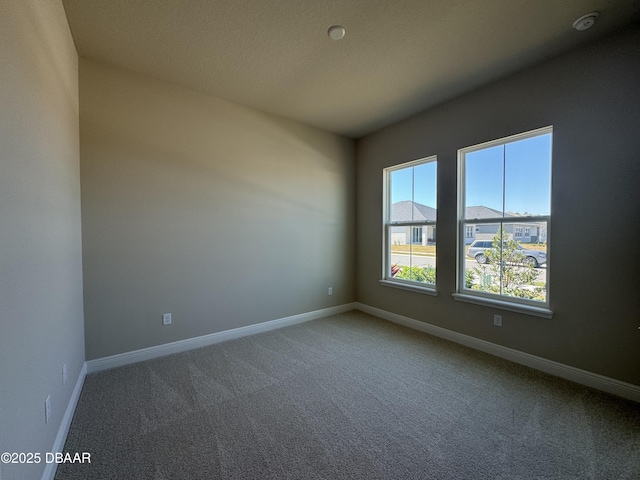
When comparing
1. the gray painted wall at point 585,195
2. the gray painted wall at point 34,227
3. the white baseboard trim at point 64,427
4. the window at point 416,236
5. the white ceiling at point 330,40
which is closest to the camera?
the gray painted wall at point 34,227

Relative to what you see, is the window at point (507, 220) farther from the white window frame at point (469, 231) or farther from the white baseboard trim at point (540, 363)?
the white baseboard trim at point (540, 363)

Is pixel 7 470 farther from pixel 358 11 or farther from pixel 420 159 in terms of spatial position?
pixel 420 159

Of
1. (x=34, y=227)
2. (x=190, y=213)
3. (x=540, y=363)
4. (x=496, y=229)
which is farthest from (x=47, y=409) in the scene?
(x=496, y=229)

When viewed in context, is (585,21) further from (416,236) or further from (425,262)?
(425,262)

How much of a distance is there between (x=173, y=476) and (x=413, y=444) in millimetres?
1374

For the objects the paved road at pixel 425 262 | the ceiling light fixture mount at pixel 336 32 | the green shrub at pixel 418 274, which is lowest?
the green shrub at pixel 418 274

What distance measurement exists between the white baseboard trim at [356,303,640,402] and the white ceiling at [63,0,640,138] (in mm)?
2797

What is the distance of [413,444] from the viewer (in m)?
1.61

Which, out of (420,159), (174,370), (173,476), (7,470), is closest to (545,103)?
(420,159)

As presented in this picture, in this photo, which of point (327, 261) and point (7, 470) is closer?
point (7, 470)

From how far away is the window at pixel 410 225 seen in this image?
3477 millimetres

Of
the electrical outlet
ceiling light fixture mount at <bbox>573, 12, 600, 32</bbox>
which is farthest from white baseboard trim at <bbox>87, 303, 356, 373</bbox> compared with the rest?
ceiling light fixture mount at <bbox>573, 12, 600, 32</bbox>

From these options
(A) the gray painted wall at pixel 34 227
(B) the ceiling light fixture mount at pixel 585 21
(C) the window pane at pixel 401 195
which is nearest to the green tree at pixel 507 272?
(C) the window pane at pixel 401 195

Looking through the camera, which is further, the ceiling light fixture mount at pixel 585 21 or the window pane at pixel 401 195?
the window pane at pixel 401 195
